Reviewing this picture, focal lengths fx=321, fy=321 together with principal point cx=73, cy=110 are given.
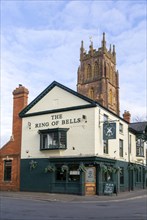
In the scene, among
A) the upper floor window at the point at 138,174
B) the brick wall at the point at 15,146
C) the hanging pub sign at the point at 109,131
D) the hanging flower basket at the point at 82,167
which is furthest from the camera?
the upper floor window at the point at 138,174

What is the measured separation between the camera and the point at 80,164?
2742 centimetres

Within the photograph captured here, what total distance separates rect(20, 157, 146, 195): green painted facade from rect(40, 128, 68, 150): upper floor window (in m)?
1.20

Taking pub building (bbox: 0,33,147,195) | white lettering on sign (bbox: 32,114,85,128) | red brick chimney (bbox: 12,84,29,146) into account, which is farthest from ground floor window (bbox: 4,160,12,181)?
white lettering on sign (bbox: 32,114,85,128)

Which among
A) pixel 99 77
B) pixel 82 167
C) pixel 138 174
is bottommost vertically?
pixel 138 174

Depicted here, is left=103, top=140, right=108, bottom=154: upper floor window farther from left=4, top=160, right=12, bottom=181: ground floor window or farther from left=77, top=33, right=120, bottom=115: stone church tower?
left=77, top=33, right=120, bottom=115: stone church tower

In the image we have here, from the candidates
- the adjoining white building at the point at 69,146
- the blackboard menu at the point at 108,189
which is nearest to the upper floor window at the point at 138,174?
the adjoining white building at the point at 69,146

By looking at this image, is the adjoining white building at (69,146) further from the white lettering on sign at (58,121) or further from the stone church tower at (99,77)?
the stone church tower at (99,77)

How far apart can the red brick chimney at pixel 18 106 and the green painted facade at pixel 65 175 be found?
2.89 meters

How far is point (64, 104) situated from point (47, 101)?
218cm

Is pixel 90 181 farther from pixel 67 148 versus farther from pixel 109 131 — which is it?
pixel 109 131

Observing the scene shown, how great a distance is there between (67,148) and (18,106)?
8083 millimetres

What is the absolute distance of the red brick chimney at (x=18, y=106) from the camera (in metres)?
32.8

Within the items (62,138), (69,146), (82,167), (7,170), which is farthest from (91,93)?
(82,167)

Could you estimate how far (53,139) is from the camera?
97.7 ft
